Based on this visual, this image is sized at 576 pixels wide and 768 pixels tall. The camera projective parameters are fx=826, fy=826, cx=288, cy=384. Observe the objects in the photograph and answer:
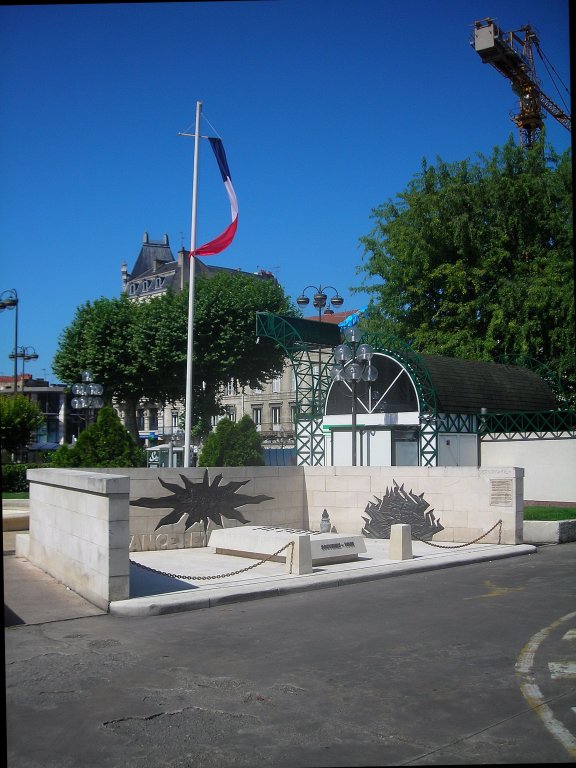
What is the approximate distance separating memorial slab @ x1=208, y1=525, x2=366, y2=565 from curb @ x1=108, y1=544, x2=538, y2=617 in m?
0.84

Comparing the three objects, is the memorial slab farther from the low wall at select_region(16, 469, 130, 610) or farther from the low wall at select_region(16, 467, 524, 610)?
the low wall at select_region(16, 469, 130, 610)

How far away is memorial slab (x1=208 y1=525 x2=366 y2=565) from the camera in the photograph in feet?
49.9

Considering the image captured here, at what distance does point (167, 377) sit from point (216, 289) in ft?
19.4

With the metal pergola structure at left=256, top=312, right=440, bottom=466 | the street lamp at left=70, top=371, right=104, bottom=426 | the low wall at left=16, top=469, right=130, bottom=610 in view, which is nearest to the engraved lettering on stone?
the metal pergola structure at left=256, top=312, right=440, bottom=466

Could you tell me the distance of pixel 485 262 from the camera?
124 feet

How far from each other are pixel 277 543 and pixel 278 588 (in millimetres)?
2678

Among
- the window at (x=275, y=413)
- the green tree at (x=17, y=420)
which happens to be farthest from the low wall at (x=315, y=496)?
the window at (x=275, y=413)

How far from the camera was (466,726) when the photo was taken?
6223mm

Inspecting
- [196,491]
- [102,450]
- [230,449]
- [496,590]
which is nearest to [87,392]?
[230,449]

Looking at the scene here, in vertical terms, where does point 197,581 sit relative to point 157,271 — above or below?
below

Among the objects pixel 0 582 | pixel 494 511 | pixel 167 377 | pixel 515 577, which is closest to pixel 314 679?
pixel 0 582

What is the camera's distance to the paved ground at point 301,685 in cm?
579

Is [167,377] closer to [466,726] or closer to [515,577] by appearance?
[515,577]

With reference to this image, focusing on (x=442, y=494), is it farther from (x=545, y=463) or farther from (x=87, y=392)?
(x=87, y=392)
